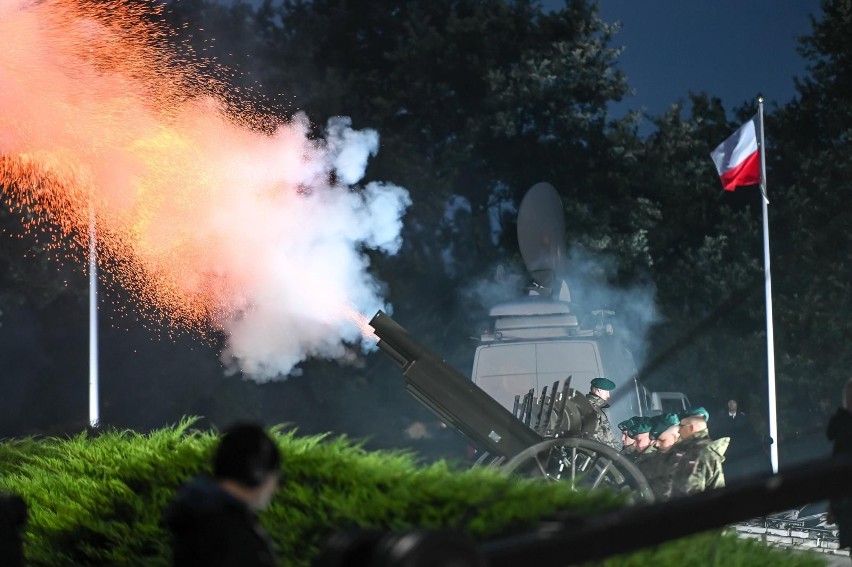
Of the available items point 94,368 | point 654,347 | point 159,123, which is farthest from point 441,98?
point 159,123

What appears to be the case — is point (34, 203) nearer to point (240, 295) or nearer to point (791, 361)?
point (240, 295)

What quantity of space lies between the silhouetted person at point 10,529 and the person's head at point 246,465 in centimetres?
128

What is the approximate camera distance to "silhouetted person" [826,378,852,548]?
25.6 ft

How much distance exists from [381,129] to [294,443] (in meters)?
30.1

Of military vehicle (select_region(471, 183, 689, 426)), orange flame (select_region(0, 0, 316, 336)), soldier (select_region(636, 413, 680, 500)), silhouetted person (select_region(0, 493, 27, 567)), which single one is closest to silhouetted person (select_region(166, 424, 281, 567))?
silhouetted person (select_region(0, 493, 27, 567))

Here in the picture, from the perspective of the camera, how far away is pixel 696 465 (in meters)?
9.60

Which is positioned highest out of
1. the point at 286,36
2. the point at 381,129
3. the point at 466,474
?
the point at 286,36

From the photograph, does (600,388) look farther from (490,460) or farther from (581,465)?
(581,465)

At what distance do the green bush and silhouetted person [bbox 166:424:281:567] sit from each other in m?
2.14

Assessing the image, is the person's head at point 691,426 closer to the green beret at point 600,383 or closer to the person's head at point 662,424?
the person's head at point 662,424

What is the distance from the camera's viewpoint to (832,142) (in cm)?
3512

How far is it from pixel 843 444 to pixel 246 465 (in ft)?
16.6

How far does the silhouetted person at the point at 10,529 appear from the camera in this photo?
4.66 m

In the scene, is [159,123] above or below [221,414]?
above
